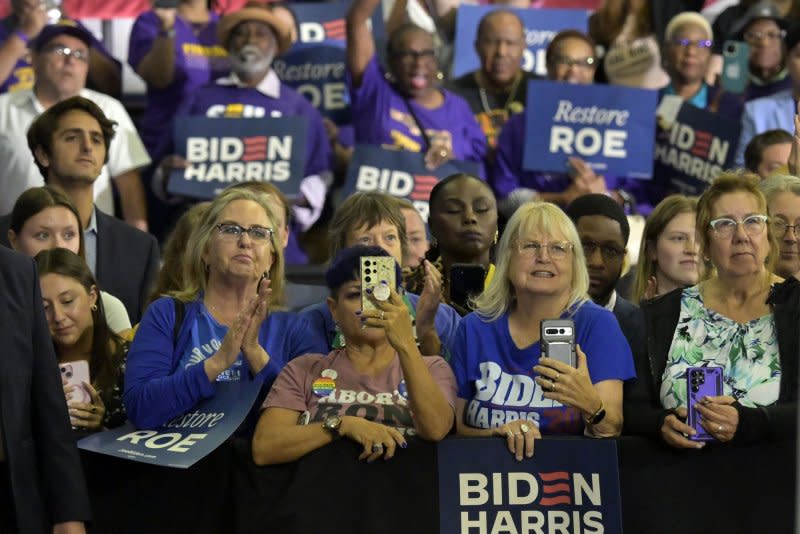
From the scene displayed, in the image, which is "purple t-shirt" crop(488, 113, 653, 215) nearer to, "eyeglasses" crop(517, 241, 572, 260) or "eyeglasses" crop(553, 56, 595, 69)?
"eyeglasses" crop(553, 56, 595, 69)

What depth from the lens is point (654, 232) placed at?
637 centimetres

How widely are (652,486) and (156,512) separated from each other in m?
1.49

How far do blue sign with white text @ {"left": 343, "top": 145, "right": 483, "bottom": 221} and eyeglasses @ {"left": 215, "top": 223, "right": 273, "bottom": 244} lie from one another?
8.89 ft

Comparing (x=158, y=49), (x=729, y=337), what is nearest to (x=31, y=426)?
(x=729, y=337)

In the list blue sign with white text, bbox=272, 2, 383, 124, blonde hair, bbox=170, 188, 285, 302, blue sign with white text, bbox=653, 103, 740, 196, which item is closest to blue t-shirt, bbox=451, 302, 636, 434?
blonde hair, bbox=170, 188, 285, 302

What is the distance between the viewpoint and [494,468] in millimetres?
4797

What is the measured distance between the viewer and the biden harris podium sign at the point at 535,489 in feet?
15.7

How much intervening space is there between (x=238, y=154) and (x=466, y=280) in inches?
109

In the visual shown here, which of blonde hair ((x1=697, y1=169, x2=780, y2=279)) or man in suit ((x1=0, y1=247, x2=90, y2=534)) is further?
blonde hair ((x1=697, y1=169, x2=780, y2=279))

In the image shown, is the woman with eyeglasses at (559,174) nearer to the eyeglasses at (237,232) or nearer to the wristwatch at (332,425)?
the eyeglasses at (237,232)

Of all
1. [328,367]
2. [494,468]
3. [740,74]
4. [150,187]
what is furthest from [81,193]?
[740,74]

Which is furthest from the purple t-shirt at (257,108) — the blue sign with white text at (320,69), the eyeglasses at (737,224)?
the eyeglasses at (737,224)

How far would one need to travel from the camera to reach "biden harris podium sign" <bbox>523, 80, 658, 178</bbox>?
8.50 metres

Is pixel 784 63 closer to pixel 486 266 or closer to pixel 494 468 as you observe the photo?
pixel 486 266
